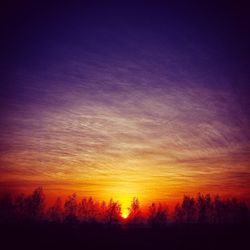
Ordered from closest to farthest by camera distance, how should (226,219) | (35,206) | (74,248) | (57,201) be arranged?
(74,248) < (35,206) < (226,219) < (57,201)

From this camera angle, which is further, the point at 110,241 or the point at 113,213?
the point at 113,213

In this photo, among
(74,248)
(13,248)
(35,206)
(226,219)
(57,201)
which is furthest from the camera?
(57,201)

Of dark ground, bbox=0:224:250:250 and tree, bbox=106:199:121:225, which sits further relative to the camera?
tree, bbox=106:199:121:225

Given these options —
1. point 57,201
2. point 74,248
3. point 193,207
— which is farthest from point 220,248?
point 57,201

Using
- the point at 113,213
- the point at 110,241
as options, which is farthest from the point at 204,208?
the point at 110,241

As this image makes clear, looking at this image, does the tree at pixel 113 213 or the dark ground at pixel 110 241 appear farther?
the tree at pixel 113 213

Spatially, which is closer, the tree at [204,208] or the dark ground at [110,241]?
the dark ground at [110,241]

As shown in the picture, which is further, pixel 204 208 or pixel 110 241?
pixel 204 208

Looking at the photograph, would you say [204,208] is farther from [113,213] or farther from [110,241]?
[110,241]

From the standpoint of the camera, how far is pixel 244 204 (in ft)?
429

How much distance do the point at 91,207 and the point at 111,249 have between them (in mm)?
114073

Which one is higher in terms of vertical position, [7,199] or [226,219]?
[7,199]

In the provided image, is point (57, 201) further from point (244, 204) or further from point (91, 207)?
point (244, 204)

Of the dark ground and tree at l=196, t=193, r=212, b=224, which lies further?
tree at l=196, t=193, r=212, b=224
